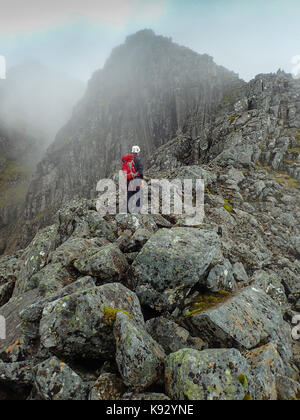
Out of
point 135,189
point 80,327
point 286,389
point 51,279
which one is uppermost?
point 135,189

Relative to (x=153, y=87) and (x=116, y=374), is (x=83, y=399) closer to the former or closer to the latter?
(x=116, y=374)

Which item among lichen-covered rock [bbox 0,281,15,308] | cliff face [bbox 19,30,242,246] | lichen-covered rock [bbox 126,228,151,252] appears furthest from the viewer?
cliff face [bbox 19,30,242,246]

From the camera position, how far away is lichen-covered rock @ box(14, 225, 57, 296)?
1477cm

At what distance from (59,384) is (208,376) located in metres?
4.44

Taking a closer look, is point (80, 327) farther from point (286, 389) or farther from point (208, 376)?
point (286, 389)

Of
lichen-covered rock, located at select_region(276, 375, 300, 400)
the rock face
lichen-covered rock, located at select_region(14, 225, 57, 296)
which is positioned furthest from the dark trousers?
lichen-covered rock, located at select_region(276, 375, 300, 400)

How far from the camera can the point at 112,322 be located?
27.7ft

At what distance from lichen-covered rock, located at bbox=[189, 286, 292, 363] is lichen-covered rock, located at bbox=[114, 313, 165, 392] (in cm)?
246

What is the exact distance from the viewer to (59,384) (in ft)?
23.9

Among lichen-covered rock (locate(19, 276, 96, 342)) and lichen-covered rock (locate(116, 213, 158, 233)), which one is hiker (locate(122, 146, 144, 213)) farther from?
lichen-covered rock (locate(19, 276, 96, 342))

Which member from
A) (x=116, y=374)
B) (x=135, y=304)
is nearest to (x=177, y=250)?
(x=135, y=304)

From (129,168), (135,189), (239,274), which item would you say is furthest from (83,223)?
(239,274)

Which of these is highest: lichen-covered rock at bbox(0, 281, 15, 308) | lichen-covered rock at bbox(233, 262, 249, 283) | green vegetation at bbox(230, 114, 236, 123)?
green vegetation at bbox(230, 114, 236, 123)

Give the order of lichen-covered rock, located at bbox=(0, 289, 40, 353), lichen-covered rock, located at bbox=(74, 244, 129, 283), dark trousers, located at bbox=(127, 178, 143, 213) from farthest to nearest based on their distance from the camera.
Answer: dark trousers, located at bbox=(127, 178, 143, 213) → lichen-covered rock, located at bbox=(74, 244, 129, 283) → lichen-covered rock, located at bbox=(0, 289, 40, 353)
